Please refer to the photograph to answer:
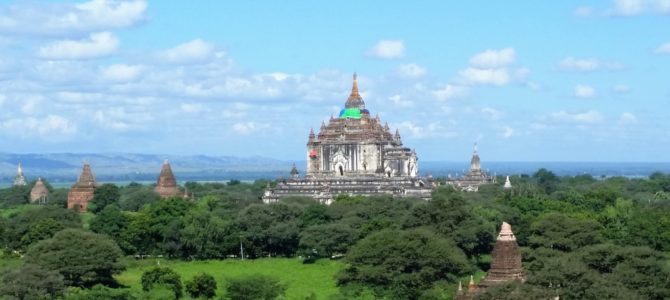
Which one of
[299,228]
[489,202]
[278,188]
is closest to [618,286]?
[299,228]

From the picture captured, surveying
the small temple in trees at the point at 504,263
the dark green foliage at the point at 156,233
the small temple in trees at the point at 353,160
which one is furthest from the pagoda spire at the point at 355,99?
the small temple in trees at the point at 504,263

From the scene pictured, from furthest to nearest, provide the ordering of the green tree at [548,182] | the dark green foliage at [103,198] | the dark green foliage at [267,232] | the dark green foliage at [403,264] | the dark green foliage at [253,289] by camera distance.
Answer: the green tree at [548,182]
the dark green foliage at [103,198]
the dark green foliage at [267,232]
the dark green foliage at [403,264]
the dark green foliage at [253,289]

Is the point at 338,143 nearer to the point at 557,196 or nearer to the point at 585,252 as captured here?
the point at 557,196

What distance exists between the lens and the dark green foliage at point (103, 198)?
413 feet

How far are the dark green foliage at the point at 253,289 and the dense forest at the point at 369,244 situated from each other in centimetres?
8

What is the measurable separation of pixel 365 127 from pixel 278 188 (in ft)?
33.3

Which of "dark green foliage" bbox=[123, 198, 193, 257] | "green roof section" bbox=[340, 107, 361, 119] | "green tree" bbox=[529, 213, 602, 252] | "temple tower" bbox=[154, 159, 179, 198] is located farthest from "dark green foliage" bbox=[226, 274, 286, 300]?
"temple tower" bbox=[154, 159, 179, 198]

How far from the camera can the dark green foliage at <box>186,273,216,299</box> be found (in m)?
72.1

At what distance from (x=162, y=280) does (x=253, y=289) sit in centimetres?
741

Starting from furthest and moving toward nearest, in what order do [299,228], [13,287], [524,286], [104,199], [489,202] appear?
[104,199], [489,202], [299,228], [13,287], [524,286]

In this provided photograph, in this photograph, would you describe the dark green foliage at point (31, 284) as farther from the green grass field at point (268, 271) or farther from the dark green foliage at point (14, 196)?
the dark green foliage at point (14, 196)

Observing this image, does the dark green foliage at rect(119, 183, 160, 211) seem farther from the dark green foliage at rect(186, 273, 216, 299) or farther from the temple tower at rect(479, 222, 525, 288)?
the temple tower at rect(479, 222, 525, 288)

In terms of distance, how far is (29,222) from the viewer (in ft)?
315

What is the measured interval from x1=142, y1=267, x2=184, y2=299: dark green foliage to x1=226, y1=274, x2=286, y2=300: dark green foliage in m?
4.93
